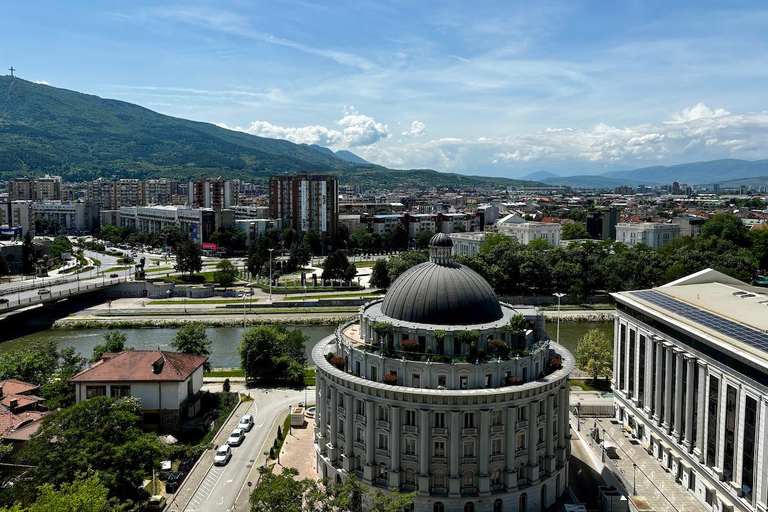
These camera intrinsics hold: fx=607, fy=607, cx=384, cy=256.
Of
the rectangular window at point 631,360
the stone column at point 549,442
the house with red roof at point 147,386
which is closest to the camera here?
the stone column at point 549,442

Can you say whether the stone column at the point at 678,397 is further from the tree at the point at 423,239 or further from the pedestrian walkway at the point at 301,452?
the tree at the point at 423,239

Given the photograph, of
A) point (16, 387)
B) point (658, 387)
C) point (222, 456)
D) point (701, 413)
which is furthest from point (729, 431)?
point (16, 387)

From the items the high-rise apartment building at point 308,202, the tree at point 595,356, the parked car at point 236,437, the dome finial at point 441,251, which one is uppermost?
the high-rise apartment building at point 308,202

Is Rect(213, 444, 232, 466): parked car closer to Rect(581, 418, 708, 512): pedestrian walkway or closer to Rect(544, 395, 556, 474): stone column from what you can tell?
Rect(544, 395, 556, 474): stone column

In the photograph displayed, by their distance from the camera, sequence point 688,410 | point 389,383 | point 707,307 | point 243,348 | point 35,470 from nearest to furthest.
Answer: point 35,470 → point 389,383 → point 688,410 → point 707,307 → point 243,348

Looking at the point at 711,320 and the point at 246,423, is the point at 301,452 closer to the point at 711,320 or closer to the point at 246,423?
the point at 246,423

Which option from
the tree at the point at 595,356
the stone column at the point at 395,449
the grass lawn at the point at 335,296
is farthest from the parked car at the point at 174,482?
the grass lawn at the point at 335,296

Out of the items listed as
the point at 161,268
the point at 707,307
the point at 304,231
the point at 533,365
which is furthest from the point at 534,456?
the point at 304,231

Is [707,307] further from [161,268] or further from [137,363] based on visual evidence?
[161,268]
